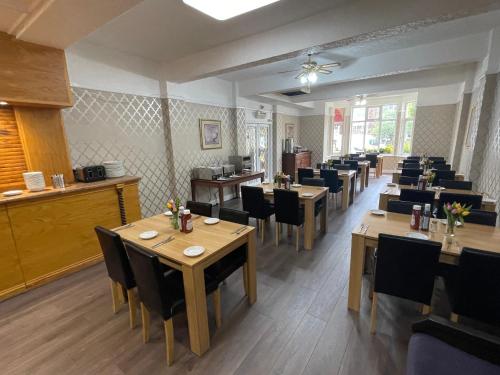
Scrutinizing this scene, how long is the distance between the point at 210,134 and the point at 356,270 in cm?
411

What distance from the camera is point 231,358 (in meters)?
1.69

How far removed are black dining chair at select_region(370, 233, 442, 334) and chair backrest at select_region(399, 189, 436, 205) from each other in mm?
1625

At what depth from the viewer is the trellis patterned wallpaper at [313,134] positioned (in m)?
8.97

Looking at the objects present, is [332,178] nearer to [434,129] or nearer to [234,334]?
[234,334]

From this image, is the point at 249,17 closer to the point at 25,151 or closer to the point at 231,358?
the point at 25,151

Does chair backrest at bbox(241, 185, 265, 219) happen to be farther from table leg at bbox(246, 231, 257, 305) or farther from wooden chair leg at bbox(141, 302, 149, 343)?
wooden chair leg at bbox(141, 302, 149, 343)

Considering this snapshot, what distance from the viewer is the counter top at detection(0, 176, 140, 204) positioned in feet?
7.68

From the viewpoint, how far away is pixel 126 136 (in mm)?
3807

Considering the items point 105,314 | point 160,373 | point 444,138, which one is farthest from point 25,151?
point 444,138

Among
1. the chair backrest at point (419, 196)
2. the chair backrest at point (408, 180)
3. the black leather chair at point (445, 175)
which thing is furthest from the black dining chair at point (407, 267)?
the black leather chair at point (445, 175)

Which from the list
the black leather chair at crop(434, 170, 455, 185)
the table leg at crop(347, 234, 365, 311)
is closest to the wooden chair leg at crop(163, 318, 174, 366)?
the table leg at crop(347, 234, 365, 311)

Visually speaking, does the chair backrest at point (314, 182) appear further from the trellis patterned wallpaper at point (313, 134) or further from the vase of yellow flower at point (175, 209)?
the trellis patterned wallpaper at point (313, 134)

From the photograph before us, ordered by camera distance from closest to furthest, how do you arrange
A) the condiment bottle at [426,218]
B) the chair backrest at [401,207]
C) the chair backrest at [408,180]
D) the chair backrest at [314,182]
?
the condiment bottle at [426,218] < the chair backrest at [401,207] < the chair backrest at [408,180] < the chair backrest at [314,182]

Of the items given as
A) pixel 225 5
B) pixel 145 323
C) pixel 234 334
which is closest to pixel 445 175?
pixel 234 334
